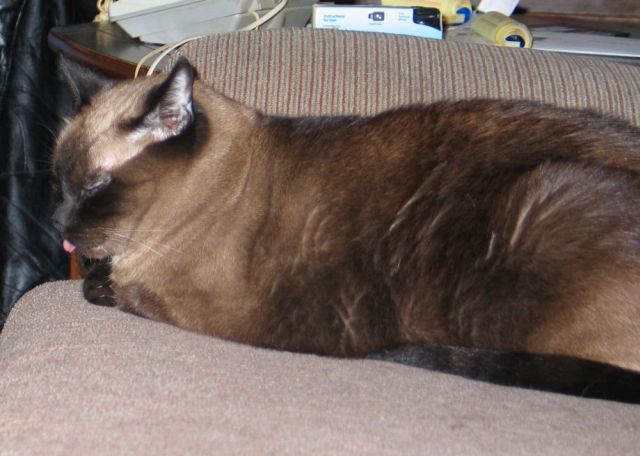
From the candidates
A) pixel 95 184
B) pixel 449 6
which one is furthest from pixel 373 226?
pixel 449 6

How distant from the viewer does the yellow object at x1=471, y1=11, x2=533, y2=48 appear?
5.93 feet

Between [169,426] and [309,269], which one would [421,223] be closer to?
[309,269]

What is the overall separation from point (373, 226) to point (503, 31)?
91 centimetres

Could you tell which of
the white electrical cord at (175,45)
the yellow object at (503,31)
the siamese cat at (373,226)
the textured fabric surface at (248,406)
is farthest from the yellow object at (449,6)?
the textured fabric surface at (248,406)

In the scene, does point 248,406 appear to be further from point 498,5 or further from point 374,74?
point 498,5

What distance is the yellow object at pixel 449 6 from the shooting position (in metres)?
1.88

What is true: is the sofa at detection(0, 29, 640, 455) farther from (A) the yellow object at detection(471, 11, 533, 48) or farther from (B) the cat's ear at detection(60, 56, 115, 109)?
(A) the yellow object at detection(471, 11, 533, 48)

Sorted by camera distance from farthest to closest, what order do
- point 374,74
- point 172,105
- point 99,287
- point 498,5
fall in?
1. point 498,5
2. point 374,74
3. point 99,287
4. point 172,105

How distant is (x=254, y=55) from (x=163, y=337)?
665 millimetres

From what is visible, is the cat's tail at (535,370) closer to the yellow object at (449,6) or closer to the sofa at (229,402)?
the sofa at (229,402)

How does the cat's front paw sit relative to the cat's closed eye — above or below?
below

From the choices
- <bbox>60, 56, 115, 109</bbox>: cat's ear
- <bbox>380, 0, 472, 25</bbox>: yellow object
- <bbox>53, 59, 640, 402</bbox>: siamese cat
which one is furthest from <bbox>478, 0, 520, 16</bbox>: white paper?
<bbox>60, 56, 115, 109</bbox>: cat's ear

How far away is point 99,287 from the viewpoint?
1215 mm

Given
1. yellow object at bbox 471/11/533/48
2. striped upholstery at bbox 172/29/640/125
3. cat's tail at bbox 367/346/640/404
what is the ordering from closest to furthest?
cat's tail at bbox 367/346/640/404 < striped upholstery at bbox 172/29/640/125 < yellow object at bbox 471/11/533/48
